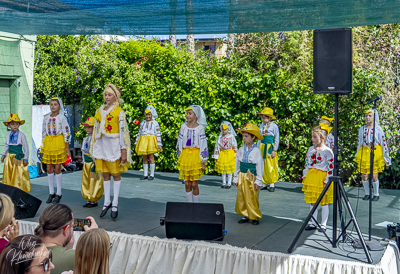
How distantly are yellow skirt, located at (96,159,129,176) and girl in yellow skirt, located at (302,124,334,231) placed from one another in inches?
91.9

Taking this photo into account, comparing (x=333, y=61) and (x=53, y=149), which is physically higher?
(x=333, y=61)

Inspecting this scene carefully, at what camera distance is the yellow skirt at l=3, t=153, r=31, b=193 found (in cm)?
666

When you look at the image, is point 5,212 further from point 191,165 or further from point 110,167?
point 191,165

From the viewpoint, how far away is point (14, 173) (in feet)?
21.9

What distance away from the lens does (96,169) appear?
5801mm

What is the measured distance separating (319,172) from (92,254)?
11.4 feet

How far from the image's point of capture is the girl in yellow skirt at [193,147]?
5.79 metres

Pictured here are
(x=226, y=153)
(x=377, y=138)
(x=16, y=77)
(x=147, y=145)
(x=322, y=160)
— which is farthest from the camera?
(x=16, y=77)

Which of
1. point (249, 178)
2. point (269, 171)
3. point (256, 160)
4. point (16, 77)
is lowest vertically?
point (269, 171)

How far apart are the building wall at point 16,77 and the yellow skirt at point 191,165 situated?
5.20 m

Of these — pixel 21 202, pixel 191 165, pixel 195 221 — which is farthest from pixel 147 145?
pixel 195 221

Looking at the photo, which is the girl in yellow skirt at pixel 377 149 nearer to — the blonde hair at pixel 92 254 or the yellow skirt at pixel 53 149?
the yellow skirt at pixel 53 149

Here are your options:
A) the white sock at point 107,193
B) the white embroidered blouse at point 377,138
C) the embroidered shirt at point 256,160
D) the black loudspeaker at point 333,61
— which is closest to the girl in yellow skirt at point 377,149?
the white embroidered blouse at point 377,138

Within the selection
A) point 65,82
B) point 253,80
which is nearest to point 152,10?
point 253,80
